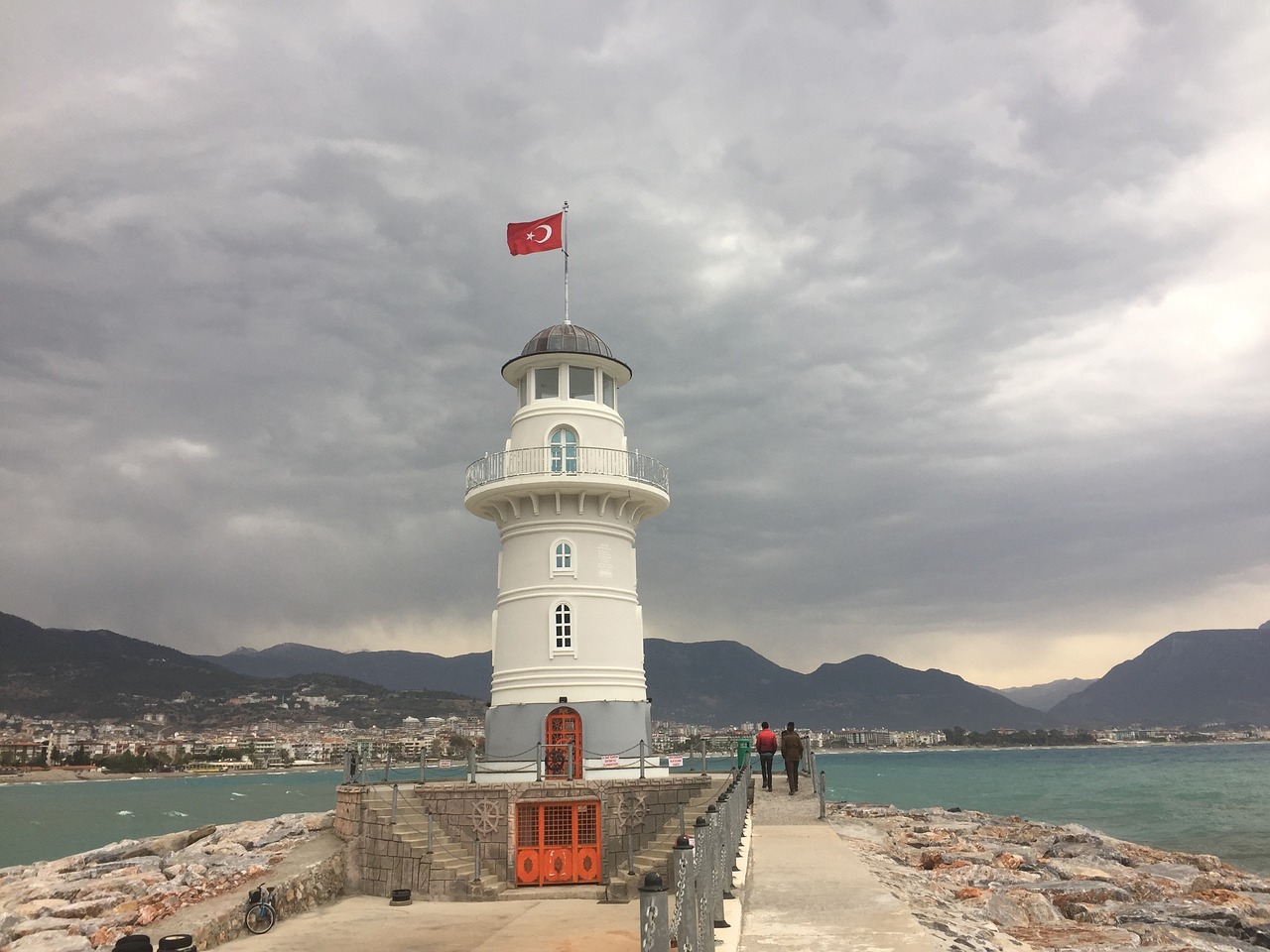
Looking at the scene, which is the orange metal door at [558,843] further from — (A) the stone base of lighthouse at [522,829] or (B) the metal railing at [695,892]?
(B) the metal railing at [695,892]

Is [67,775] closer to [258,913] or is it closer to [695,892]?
[258,913]

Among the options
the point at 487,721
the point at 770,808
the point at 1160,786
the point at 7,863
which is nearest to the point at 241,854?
the point at 487,721

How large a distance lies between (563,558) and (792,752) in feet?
21.0

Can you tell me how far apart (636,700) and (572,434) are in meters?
6.14

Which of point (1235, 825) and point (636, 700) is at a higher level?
point (636, 700)

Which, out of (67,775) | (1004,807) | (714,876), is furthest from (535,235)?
(67,775)

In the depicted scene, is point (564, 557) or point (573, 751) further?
point (564, 557)

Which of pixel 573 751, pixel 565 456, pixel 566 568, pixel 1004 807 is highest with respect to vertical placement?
pixel 565 456

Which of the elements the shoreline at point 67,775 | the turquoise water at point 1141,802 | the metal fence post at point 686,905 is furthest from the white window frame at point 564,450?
the shoreline at point 67,775

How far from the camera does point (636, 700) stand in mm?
22828

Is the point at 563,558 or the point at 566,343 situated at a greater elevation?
the point at 566,343

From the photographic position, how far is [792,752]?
21516 millimetres

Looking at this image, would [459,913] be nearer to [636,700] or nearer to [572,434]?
[636,700]

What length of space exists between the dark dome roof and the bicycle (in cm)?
1271
